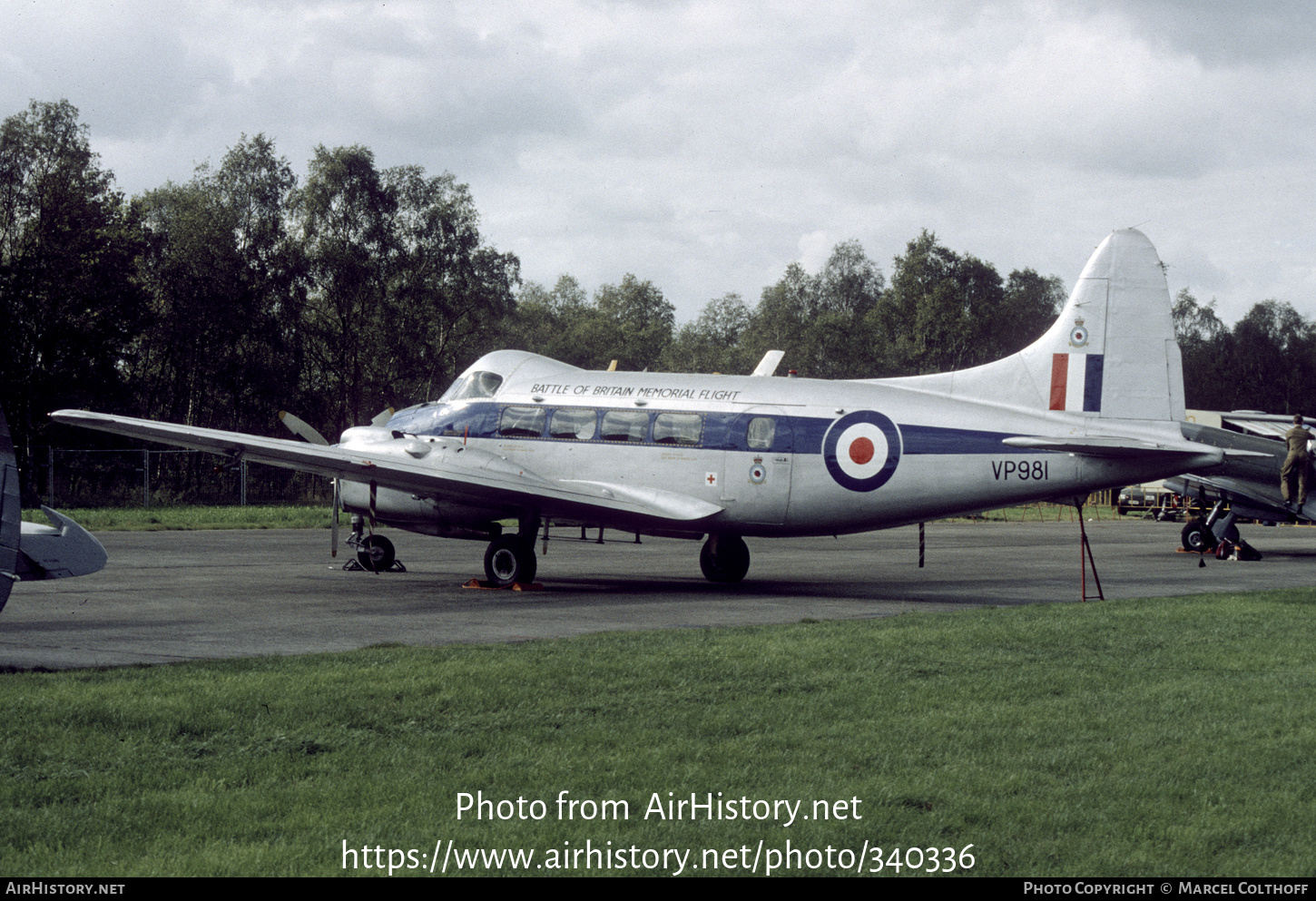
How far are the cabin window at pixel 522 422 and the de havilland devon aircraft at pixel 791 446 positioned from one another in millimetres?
22

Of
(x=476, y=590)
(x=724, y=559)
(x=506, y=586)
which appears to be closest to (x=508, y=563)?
(x=506, y=586)

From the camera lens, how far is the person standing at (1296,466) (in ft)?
78.9

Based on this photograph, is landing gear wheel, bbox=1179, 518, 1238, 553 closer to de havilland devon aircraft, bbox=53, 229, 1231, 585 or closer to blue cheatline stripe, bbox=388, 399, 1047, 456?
de havilland devon aircraft, bbox=53, 229, 1231, 585

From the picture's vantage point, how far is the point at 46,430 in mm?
46625

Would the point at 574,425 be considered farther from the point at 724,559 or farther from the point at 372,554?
the point at 372,554

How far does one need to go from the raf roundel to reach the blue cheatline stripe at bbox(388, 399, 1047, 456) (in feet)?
0.51

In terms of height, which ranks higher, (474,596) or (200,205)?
(200,205)

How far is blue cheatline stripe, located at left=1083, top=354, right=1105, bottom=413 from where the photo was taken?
55.4 ft

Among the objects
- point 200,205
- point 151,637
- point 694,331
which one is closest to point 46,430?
point 200,205

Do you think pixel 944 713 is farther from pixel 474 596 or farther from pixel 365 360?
pixel 365 360

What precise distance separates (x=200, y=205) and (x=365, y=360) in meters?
11.6

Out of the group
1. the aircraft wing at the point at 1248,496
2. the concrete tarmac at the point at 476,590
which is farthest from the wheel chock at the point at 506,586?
the aircraft wing at the point at 1248,496

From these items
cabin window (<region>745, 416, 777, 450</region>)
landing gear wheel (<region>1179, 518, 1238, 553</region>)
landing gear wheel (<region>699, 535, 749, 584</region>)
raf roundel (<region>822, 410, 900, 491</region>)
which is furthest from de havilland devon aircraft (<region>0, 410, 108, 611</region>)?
landing gear wheel (<region>1179, 518, 1238, 553</region>)

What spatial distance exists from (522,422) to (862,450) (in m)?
5.78
